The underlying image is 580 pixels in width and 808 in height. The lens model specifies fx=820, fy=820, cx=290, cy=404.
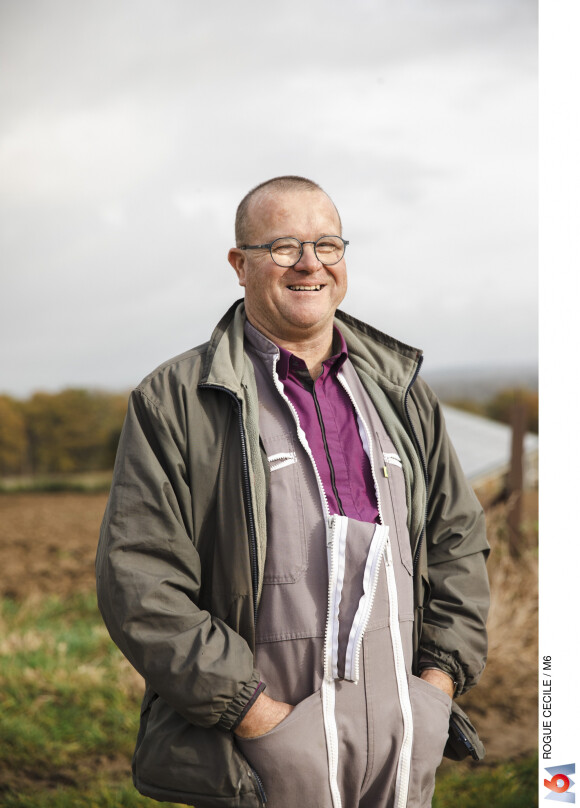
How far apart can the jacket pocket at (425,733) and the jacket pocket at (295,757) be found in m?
0.24

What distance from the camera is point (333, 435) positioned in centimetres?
205

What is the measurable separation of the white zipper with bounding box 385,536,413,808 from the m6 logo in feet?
4.56

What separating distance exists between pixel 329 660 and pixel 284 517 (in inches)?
13.4

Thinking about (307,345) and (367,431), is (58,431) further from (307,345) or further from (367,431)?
(367,431)

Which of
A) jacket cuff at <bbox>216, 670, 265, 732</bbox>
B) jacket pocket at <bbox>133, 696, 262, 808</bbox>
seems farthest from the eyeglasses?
jacket pocket at <bbox>133, 696, 262, 808</bbox>

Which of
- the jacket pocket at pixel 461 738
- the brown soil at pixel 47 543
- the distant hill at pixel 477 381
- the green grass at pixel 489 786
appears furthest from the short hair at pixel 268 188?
the distant hill at pixel 477 381

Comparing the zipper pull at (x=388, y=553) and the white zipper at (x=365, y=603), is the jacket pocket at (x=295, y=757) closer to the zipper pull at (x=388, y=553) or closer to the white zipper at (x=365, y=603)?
the white zipper at (x=365, y=603)

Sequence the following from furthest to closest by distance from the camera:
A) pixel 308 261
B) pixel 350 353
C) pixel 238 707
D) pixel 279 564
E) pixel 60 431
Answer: pixel 60 431 → pixel 350 353 → pixel 308 261 → pixel 279 564 → pixel 238 707

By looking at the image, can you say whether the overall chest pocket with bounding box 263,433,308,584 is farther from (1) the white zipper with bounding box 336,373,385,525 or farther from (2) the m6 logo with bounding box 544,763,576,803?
(2) the m6 logo with bounding box 544,763,576,803

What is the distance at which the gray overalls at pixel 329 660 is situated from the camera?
6.10 ft

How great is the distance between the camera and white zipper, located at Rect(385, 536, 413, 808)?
A: 76.2 inches

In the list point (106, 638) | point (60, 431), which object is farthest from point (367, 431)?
point (60, 431)

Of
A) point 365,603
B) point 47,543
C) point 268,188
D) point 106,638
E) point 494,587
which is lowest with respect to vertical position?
point 106,638

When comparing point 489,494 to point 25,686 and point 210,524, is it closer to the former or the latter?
point 25,686
